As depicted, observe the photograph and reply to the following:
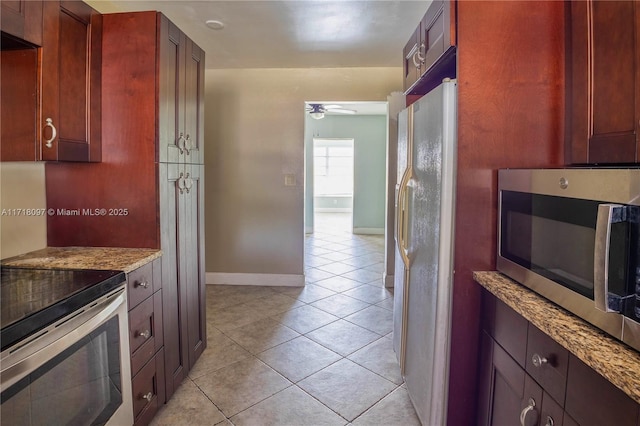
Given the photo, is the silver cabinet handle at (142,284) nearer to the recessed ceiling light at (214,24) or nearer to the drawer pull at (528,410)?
the drawer pull at (528,410)

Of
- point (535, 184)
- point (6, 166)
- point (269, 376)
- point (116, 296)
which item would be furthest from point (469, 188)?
point (6, 166)

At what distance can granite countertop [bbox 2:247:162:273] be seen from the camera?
166 centimetres

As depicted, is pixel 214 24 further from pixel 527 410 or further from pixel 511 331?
pixel 527 410

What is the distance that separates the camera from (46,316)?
1165 millimetres

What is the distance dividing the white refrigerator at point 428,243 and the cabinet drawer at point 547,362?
17.9 inches

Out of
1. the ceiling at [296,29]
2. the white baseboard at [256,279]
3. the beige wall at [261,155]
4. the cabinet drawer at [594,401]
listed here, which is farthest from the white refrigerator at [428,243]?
the white baseboard at [256,279]

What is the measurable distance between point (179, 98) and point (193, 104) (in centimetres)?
22

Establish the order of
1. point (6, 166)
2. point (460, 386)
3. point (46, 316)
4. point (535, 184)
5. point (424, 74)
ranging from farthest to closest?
1. point (424, 74)
2. point (6, 166)
3. point (460, 386)
4. point (535, 184)
5. point (46, 316)

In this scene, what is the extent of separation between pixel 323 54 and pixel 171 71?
1.90 metres

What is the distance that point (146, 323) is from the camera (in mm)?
1836

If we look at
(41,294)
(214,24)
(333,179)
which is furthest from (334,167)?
(41,294)

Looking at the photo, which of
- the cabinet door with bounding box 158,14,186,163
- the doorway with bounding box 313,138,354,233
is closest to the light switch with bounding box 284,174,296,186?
the cabinet door with bounding box 158,14,186,163

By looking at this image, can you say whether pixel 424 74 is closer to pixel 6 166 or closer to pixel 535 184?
A: pixel 535 184

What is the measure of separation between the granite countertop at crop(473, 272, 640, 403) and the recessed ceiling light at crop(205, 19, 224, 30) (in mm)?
2618
